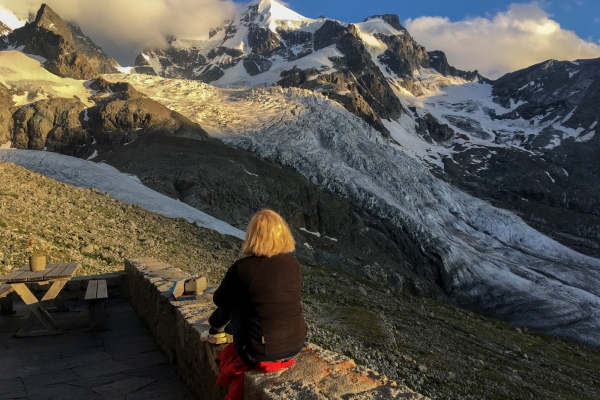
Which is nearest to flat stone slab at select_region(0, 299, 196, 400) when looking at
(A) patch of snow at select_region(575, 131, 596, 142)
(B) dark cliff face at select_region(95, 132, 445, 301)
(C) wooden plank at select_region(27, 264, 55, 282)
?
(C) wooden plank at select_region(27, 264, 55, 282)

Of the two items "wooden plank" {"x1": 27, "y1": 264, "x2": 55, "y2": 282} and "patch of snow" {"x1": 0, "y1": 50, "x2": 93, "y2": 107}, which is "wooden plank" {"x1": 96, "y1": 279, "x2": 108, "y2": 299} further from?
"patch of snow" {"x1": 0, "y1": 50, "x2": 93, "y2": 107}

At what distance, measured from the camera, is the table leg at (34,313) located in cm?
804

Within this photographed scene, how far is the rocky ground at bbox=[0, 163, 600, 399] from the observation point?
538 inches

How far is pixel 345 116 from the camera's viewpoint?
112 meters

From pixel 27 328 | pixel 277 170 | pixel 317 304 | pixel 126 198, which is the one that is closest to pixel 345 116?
pixel 277 170

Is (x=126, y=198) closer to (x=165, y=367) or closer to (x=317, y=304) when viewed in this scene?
(x=317, y=304)

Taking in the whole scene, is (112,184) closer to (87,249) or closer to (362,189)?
(87,249)

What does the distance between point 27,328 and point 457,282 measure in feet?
239

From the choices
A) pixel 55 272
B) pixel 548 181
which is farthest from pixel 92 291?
pixel 548 181

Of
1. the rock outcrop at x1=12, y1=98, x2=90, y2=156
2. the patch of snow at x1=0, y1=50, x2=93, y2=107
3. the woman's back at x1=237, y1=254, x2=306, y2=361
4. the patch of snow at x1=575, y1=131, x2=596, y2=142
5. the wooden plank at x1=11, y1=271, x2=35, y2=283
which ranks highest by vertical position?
the patch of snow at x1=575, y1=131, x2=596, y2=142

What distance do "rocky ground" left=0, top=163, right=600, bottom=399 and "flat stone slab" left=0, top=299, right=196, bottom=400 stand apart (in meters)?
3.98

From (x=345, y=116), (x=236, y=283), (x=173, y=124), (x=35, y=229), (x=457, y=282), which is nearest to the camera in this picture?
(x=236, y=283)

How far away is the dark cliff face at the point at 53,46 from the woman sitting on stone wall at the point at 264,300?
133 m

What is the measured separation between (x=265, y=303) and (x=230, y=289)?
1.24 feet
